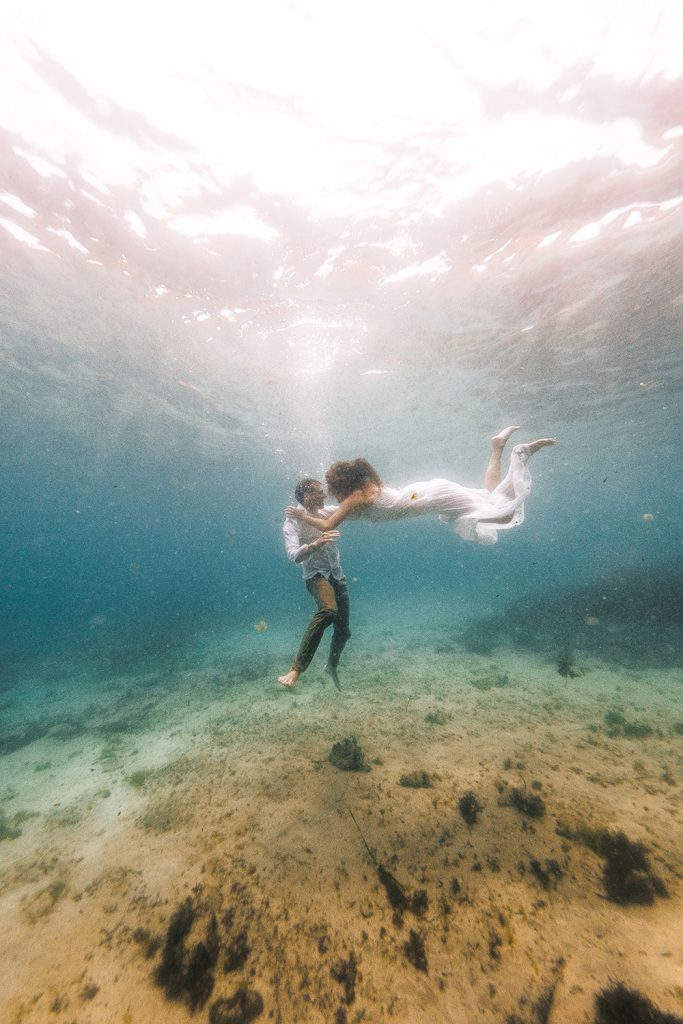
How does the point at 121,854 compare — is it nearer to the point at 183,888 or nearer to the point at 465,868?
the point at 183,888

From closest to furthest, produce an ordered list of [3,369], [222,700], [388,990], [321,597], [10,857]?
[388,990], [10,857], [321,597], [222,700], [3,369]

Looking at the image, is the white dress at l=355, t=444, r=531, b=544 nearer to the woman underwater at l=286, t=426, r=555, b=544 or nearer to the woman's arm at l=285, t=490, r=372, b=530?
the woman underwater at l=286, t=426, r=555, b=544

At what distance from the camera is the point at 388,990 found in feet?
8.40

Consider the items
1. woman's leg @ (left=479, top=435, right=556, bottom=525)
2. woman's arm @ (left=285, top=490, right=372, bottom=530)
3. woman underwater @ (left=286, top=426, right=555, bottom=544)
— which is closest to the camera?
woman's arm @ (left=285, top=490, right=372, bottom=530)

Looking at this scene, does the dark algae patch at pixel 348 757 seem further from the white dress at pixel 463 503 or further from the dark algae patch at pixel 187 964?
the white dress at pixel 463 503

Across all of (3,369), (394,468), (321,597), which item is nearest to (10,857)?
(321,597)

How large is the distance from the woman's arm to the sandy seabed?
336cm

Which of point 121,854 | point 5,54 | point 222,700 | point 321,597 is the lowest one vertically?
point 222,700

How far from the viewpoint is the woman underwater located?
5.30 meters

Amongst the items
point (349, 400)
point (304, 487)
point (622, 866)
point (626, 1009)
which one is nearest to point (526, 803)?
point (622, 866)

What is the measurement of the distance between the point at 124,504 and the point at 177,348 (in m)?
60.6

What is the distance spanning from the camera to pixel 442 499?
6008 millimetres

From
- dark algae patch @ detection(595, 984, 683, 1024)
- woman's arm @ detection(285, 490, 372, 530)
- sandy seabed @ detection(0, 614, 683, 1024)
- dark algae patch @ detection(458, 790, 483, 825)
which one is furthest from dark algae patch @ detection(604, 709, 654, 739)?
woman's arm @ detection(285, 490, 372, 530)

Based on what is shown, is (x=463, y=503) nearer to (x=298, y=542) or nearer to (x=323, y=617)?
(x=298, y=542)
